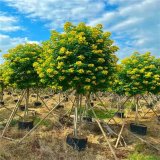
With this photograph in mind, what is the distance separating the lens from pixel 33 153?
27.1 feet

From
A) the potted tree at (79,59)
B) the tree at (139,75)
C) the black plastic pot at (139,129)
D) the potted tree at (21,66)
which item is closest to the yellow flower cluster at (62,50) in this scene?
the potted tree at (79,59)

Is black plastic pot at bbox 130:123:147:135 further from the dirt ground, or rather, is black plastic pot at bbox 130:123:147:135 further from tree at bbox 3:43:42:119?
tree at bbox 3:43:42:119

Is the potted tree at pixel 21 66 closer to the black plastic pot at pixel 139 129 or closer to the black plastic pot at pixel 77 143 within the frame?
the black plastic pot at pixel 77 143

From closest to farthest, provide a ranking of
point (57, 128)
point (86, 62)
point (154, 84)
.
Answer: point (86, 62), point (154, 84), point (57, 128)

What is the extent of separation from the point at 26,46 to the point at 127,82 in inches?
191

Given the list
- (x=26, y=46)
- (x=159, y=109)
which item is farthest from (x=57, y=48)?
(x=159, y=109)

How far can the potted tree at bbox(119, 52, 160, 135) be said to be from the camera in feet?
37.0

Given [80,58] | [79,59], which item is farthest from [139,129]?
[80,58]

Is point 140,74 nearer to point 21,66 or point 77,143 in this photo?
point 77,143

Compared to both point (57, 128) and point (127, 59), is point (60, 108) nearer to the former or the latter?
point (57, 128)

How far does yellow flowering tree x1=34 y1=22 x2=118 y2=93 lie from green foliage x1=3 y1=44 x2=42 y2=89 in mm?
2275

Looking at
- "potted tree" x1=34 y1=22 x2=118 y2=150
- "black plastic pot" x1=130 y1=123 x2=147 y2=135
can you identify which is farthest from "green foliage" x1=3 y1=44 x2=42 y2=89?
"black plastic pot" x1=130 y1=123 x2=147 y2=135

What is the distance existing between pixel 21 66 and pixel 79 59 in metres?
3.82

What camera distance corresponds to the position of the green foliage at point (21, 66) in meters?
11.5
